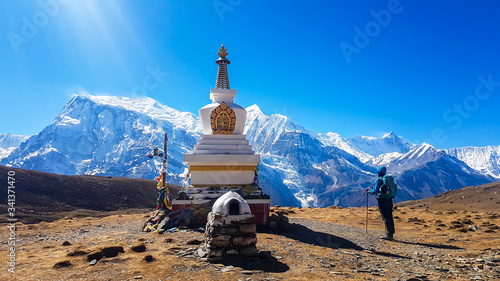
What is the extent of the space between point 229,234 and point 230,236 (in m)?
0.07

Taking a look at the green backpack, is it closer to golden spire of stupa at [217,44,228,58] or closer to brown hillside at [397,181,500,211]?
golden spire of stupa at [217,44,228,58]

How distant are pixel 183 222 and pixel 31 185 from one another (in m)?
Answer: 29.6

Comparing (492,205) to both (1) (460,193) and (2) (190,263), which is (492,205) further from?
(2) (190,263)

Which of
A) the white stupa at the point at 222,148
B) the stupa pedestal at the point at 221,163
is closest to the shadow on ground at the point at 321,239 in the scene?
the stupa pedestal at the point at 221,163

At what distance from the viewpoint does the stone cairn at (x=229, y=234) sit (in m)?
10.2

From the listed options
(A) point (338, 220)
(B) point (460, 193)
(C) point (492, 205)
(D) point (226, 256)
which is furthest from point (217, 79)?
(B) point (460, 193)

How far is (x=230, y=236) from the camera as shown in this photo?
10.3 meters

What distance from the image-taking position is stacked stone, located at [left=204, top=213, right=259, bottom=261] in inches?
403

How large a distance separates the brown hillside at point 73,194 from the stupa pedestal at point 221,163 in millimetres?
17346

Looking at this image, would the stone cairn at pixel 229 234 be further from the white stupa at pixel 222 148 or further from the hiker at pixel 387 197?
the white stupa at pixel 222 148

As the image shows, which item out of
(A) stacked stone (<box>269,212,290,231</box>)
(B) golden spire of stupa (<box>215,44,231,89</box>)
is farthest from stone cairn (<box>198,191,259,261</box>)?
(B) golden spire of stupa (<box>215,44,231,89</box>)

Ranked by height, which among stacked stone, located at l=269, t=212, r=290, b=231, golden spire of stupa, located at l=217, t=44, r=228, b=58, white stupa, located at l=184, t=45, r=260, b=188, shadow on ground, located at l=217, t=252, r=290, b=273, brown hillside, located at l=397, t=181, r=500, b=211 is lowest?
shadow on ground, located at l=217, t=252, r=290, b=273

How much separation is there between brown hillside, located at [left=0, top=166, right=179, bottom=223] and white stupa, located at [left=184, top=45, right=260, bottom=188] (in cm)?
1723

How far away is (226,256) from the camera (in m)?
10.2
